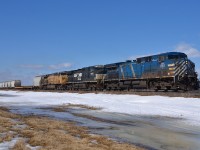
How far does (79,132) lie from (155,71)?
930 inches

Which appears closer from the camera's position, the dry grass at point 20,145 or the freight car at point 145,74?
the dry grass at point 20,145

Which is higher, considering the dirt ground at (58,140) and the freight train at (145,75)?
the freight train at (145,75)

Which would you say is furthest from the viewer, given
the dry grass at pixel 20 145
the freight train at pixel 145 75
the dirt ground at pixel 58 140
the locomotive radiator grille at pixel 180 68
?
the freight train at pixel 145 75

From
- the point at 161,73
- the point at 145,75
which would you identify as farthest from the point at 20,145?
the point at 145,75

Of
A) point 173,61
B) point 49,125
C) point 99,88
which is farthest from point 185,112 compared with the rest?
point 99,88

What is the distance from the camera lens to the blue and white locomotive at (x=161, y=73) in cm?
3100

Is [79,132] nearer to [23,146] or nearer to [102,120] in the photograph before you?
[23,146]

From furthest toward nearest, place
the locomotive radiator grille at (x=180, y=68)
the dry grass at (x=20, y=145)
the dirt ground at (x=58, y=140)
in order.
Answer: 1. the locomotive radiator grille at (x=180, y=68)
2. the dirt ground at (x=58, y=140)
3. the dry grass at (x=20, y=145)

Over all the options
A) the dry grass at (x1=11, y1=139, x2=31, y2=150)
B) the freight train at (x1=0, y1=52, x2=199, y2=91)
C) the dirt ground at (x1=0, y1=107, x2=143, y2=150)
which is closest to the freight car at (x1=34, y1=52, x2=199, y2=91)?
the freight train at (x1=0, y1=52, x2=199, y2=91)

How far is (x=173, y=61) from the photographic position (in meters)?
31.9

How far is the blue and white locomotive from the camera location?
31.0 metres

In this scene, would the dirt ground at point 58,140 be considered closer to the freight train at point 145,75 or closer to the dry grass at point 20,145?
the dry grass at point 20,145

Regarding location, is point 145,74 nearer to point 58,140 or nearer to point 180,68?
point 180,68

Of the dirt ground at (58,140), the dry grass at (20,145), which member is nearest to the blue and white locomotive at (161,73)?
the dirt ground at (58,140)
